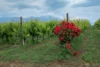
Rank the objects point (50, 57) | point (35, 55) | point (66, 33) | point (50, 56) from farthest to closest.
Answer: point (66, 33) → point (35, 55) → point (50, 56) → point (50, 57)

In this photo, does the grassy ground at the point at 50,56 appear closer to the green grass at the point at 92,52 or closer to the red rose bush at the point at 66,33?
the green grass at the point at 92,52

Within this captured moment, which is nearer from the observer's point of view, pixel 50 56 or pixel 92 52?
pixel 50 56

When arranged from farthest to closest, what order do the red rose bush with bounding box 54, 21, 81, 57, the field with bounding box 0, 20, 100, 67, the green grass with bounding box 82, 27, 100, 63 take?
the red rose bush with bounding box 54, 21, 81, 57 → the green grass with bounding box 82, 27, 100, 63 → the field with bounding box 0, 20, 100, 67

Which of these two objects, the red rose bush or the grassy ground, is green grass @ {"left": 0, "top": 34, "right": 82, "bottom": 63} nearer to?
the grassy ground

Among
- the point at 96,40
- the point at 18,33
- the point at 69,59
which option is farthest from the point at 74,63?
the point at 18,33

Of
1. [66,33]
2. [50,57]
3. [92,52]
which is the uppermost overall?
[66,33]

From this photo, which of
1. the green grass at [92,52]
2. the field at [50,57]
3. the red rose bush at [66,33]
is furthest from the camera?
the red rose bush at [66,33]

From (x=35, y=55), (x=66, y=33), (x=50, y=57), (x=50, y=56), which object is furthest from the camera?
(x=66, y=33)

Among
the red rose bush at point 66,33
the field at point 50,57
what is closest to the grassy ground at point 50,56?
the field at point 50,57

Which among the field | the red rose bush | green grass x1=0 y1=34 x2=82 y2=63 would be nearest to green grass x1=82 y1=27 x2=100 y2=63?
the field

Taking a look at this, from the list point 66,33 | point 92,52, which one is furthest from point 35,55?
point 92,52

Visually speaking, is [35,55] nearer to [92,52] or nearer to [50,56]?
[50,56]

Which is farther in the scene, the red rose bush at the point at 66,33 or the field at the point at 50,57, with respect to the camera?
the red rose bush at the point at 66,33

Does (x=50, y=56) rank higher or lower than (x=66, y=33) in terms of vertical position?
lower
